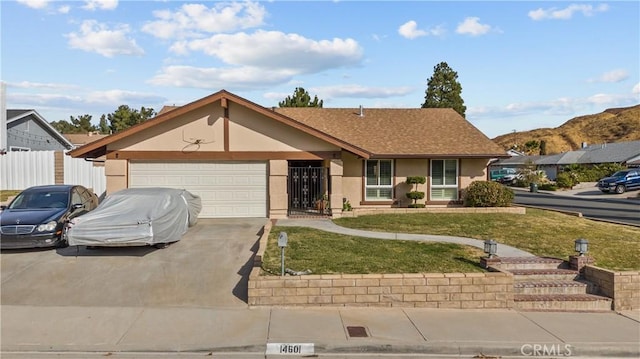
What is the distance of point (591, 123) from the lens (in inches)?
5049

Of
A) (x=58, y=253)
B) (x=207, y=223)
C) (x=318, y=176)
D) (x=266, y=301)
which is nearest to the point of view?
(x=266, y=301)

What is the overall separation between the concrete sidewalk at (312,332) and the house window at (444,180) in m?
11.0

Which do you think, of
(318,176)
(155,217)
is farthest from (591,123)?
(155,217)

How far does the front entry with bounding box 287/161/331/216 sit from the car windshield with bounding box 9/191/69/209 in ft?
24.5

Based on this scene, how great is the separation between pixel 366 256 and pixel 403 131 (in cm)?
1124

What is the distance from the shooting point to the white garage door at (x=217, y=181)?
1534cm

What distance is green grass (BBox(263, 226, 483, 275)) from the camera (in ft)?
29.9

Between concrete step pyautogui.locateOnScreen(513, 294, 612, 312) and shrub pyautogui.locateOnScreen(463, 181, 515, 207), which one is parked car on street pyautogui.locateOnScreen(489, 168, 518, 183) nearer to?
shrub pyautogui.locateOnScreen(463, 181, 515, 207)

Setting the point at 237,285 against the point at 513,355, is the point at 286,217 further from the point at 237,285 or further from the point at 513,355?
the point at 513,355

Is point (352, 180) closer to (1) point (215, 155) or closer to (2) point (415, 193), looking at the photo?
(2) point (415, 193)

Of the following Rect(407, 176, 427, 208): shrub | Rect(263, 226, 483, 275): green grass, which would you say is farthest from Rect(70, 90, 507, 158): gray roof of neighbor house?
Rect(263, 226, 483, 275): green grass

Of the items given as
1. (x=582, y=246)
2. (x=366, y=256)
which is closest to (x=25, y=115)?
(x=366, y=256)

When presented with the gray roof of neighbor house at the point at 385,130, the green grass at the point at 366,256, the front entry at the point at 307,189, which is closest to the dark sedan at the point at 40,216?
the gray roof of neighbor house at the point at 385,130

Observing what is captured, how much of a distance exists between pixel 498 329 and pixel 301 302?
334cm
